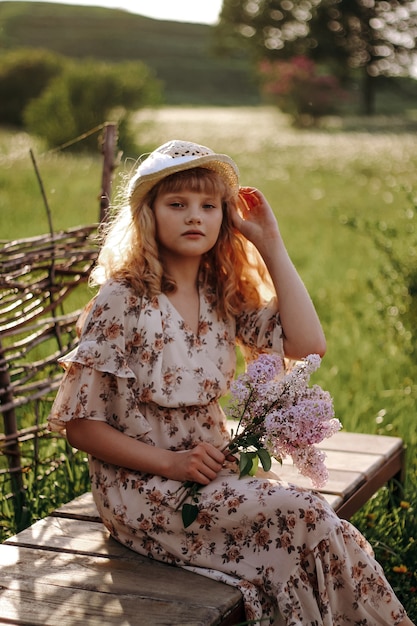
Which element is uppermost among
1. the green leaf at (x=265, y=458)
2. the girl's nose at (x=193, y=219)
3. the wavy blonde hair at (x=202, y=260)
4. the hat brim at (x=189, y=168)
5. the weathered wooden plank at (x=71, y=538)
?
the hat brim at (x=189, y=168)

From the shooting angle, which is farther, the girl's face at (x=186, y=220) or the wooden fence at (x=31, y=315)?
the wooden fence at (x=31, y=315)

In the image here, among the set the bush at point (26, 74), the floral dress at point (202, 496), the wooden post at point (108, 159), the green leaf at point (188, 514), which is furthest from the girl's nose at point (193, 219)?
the bush at point (26, 74)

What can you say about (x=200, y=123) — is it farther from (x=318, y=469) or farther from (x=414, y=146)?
(x=318, y=469)

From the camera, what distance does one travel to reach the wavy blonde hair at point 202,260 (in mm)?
2654

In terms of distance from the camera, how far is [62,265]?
3998mm

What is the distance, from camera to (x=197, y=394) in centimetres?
264

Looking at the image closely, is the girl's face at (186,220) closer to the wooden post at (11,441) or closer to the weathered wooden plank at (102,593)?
the weathered wooden plank at (102,593)

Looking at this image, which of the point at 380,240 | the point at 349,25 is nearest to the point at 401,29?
the point at 349,25

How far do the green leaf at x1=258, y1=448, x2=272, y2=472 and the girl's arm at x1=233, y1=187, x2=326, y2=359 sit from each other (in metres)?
0.53

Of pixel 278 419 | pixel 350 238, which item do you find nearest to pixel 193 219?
pixel 278 419

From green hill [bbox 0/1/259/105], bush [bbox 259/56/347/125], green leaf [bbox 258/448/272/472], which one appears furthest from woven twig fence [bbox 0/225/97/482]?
green hill [bbox 0/1/259/105]

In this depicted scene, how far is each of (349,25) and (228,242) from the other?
46.8m

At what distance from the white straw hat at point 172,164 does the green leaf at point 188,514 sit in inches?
33.5

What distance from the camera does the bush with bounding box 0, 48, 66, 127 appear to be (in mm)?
26406
